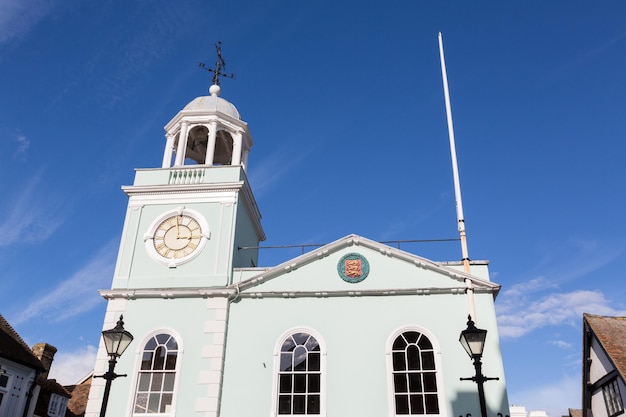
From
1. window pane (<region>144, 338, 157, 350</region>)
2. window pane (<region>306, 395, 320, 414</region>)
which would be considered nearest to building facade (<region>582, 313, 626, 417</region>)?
window pane (<region>306, 395, 320, 414</region>)

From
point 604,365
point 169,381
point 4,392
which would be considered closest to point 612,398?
point 604,365

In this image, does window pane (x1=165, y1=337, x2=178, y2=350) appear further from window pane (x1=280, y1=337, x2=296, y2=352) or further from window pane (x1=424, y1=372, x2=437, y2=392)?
window pane (x1=424, y1=372, x2=437, y2=392)

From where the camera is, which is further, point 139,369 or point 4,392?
point 4,392

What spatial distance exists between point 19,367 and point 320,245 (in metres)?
15.5

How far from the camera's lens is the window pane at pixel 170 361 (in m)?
16.3

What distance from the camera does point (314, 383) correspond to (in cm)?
1576

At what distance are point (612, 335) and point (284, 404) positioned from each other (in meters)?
13.7

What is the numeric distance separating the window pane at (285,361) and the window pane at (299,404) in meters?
0.89

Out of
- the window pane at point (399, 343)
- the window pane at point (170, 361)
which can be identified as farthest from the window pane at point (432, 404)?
the window pane at point (170, 361)

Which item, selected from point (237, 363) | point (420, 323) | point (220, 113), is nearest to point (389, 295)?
point (420, 323)

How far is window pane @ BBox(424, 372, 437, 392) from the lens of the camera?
50.2ft

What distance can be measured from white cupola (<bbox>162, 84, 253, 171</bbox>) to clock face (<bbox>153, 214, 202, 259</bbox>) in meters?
2.41

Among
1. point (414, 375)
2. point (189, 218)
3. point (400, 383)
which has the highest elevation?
point (189, 218)

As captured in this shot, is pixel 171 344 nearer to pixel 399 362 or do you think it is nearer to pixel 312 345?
pixel 312 345
